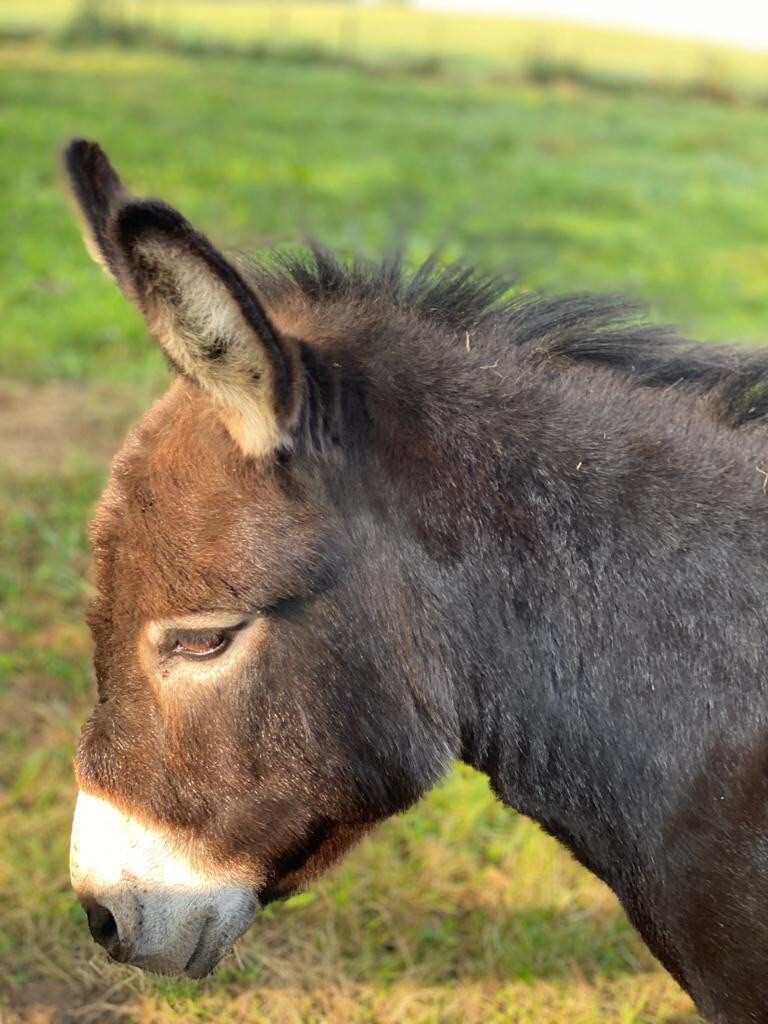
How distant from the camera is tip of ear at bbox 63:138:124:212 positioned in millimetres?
2021

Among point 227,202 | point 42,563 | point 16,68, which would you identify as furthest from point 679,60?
point 42,563

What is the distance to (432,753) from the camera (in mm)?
2232

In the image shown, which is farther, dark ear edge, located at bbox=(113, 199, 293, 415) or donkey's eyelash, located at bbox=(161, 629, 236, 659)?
donkey's eyelash, located at bbox=(161, 629, 236, 659)

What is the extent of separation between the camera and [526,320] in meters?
2.48

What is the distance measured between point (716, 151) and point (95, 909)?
68.7ft

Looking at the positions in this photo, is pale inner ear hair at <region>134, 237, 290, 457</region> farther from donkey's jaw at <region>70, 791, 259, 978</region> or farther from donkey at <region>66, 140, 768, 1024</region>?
donkey's jaw at <region>70, 791, 259, 978</region>

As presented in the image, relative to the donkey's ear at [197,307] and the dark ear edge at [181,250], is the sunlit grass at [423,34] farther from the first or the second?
the dark ear edge at [181,250]

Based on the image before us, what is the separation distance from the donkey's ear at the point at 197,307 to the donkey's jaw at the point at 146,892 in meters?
0.85

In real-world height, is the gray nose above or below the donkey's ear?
below

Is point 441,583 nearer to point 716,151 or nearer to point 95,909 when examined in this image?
point 95,909

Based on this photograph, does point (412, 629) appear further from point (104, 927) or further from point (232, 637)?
point (104, 927)

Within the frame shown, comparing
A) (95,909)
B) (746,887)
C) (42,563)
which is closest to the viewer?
(746,887)

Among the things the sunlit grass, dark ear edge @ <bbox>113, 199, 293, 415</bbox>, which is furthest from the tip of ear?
the sunlit grass

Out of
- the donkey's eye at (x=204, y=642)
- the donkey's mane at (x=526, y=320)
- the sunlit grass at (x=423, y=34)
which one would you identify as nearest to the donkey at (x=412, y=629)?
the donkey's eye at (x=204, y=642)
